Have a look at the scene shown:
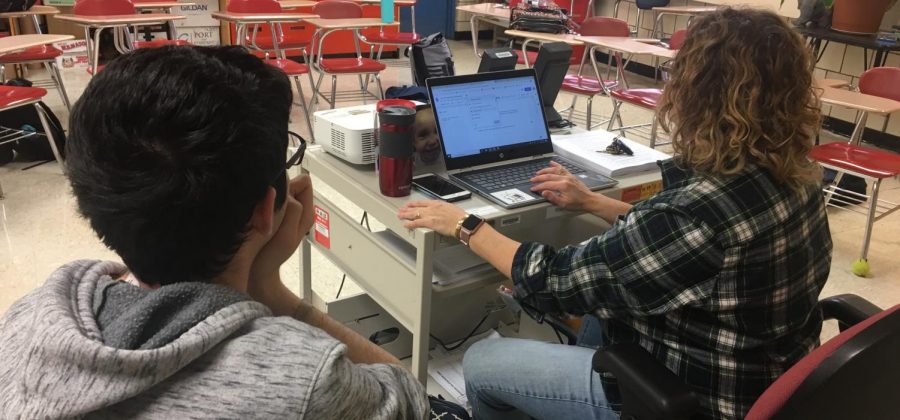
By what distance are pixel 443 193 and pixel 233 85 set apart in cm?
99

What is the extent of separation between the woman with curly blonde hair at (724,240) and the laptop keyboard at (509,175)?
42 cm

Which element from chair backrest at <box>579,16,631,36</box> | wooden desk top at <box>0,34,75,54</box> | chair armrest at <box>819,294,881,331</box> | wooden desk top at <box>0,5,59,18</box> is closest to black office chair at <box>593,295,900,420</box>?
chair armrest at <box>819,294,881,331</box>


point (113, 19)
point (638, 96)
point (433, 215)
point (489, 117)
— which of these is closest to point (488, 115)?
point (489, 117)

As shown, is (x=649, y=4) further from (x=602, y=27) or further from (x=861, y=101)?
(x=861, y=101)

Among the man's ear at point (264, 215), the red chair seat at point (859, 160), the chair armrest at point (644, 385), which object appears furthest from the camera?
the red chair seat at point (859, 160)

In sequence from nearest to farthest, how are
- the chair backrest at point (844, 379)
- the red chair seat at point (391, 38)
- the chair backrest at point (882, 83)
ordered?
the chair backrest at point (844, 379) → the chair backrest at point (882, 83) → the red chair seat at point (391, 38)

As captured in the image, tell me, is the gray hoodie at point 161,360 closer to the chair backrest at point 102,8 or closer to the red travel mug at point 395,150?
the red travel mug at point 395,150

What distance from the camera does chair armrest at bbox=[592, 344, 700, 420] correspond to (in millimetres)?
1132

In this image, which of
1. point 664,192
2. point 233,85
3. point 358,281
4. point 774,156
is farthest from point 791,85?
point 358,281

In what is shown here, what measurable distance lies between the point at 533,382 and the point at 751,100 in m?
0.67

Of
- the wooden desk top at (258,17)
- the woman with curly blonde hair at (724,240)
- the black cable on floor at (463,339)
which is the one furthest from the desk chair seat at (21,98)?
the woman with curly blonde hair at (724,240)

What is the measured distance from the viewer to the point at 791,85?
1.21m

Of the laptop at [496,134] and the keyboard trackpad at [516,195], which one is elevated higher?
the laptop at [496,134]

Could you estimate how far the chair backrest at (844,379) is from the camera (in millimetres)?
897
